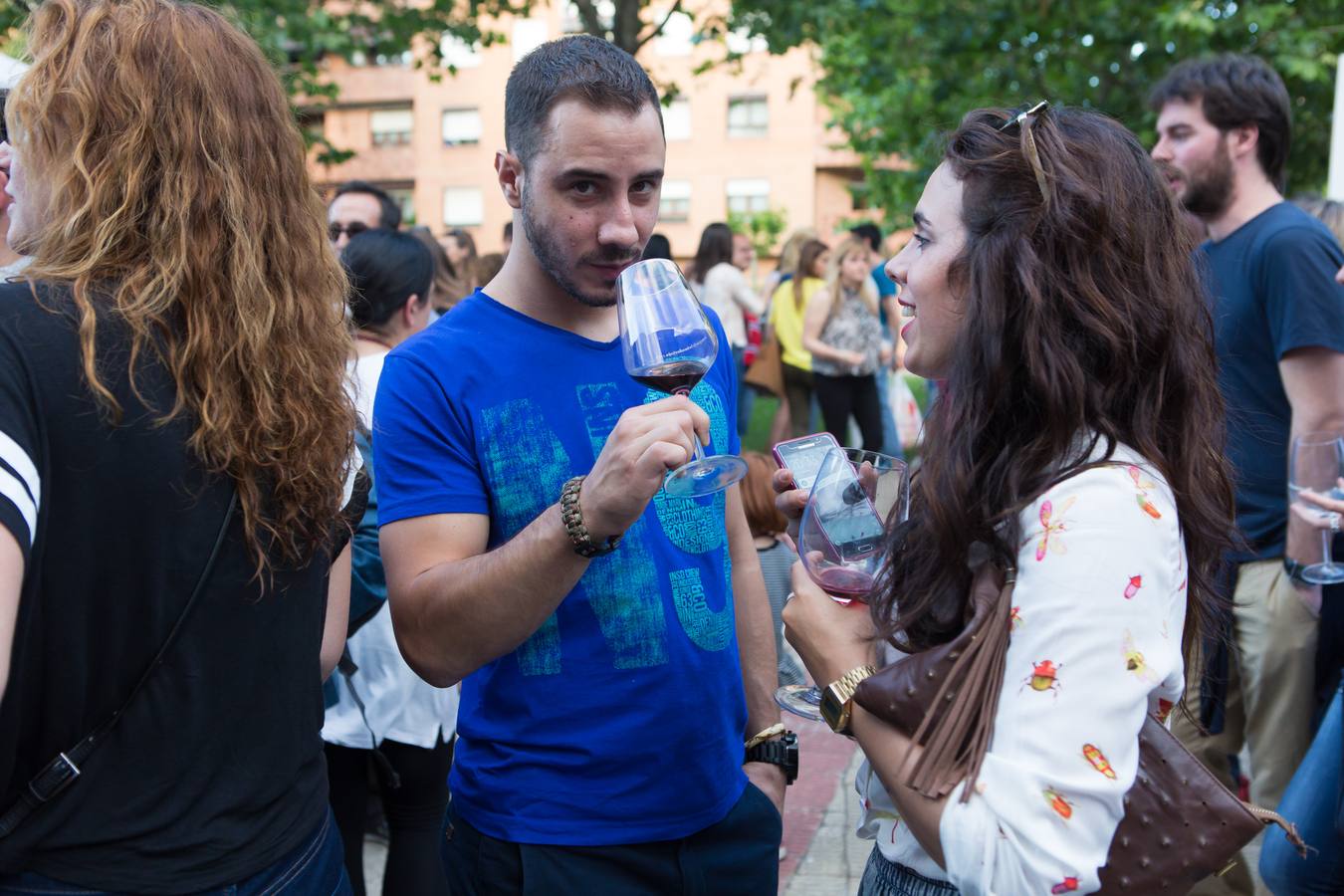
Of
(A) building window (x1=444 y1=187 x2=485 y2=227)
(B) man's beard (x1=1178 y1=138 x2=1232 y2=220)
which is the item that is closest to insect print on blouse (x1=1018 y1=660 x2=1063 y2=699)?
(B) man's beard (x1=1178 y1=138 x2=1232 y2=220)

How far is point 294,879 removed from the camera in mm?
1779

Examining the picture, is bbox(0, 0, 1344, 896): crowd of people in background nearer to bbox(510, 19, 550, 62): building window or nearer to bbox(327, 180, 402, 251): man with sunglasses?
bbox(327, 180, 402, 251): man with sunglasses

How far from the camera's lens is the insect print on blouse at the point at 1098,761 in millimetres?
1416

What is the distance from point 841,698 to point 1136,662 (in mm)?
421

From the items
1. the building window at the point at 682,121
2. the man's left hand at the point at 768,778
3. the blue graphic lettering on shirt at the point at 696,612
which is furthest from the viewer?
the building window at the point at 682,121

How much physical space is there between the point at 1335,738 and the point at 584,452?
1983mm

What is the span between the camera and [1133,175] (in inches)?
67.6

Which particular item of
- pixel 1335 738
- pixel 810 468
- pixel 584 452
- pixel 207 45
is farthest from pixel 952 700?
pixel 1335 738

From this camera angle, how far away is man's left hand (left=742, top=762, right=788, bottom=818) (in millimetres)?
2402

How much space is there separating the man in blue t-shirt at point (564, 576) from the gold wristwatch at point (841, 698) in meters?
0.46

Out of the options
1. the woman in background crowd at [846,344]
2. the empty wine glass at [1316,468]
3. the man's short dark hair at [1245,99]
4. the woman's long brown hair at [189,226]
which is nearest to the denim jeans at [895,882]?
the woman's long brown hair at [189,226]

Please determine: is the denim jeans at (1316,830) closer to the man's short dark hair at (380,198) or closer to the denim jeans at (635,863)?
the denim jeans at (635,863)

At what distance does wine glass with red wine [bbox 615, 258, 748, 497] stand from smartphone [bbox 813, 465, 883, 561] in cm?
15

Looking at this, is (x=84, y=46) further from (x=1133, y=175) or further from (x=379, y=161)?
(x=379, y=161)
